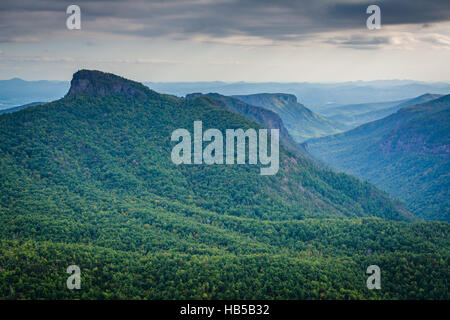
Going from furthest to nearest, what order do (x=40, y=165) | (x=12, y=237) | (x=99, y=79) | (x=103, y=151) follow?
(x=99, y=79) < (x=103, y=151) < (x=40, y=165) < (x=12, y=237)

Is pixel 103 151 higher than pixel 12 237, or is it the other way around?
pixel 103 151

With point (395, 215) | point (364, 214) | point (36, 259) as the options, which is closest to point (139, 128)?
point (36, 259)

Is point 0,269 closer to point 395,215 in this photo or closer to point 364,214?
point 364,214
